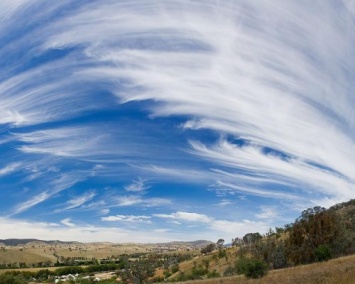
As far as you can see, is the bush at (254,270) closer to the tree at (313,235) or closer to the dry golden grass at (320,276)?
the dry golden grass at (320,276)

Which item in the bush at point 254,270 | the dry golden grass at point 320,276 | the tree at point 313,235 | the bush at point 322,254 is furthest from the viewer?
the tree at point 313,235

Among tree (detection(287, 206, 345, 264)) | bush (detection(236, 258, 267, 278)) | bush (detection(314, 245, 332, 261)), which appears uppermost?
tree (detection(287, 206, 345, 264))

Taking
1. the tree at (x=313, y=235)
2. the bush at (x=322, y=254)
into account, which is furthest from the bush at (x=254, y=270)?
the tree at (x=313, y=235)

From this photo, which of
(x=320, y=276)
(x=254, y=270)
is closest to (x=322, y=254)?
(x=254, y=270)

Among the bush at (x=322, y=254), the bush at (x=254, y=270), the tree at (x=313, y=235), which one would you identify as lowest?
the bush at (x=254, y=270)

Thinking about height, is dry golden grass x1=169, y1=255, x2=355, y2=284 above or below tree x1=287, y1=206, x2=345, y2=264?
below

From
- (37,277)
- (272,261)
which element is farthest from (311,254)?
(37,277)

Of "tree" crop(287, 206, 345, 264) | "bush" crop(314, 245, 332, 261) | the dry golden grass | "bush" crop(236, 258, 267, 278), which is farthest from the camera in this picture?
"tree" crop(287, 206, 345, 264)

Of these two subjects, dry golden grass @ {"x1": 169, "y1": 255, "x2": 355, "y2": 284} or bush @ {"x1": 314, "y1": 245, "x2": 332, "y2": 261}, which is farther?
bush @ {"x1": 314, "y1": 245, "x2": 332, "y2": 261}

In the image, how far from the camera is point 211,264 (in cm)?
10069

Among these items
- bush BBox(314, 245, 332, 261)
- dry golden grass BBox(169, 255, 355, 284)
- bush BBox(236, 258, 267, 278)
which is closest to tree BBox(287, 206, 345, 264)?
bush BBox(314, 245, 332, 261)

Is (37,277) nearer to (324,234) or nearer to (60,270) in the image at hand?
(60,270)

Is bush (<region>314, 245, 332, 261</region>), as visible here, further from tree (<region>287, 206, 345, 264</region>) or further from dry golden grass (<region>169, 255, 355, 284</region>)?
dry golden grass (<region>169, 255, 355, 284</region>)

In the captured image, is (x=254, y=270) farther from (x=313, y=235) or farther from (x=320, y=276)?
(x=313, y=235)
